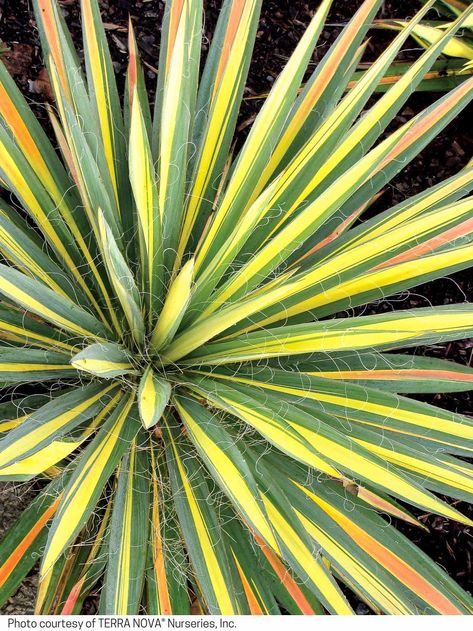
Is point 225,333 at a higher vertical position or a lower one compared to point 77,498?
higher

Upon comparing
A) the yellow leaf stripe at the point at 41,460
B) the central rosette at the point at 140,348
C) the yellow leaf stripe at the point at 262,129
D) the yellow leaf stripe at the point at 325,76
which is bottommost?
the yellow leaf stripe at the point at 41,460

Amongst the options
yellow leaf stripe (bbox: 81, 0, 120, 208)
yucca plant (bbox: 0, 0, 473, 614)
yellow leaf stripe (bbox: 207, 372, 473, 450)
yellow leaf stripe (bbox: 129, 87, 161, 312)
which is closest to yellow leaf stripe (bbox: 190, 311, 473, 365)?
yucca plant (bbox: 0, 0, 473, 614)

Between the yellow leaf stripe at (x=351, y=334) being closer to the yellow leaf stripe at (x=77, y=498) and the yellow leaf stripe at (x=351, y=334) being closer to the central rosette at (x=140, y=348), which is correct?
the central rosette at (x=140, y=348)

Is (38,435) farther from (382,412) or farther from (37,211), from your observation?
(382,412)

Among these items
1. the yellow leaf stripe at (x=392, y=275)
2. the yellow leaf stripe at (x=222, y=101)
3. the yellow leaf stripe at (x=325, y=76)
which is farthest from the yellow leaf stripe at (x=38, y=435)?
the yellow leaf stripe at (x=325, y=76)

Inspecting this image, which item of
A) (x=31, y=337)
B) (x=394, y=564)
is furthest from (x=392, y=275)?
(x=31, y=337)

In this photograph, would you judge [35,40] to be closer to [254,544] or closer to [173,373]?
[173,373]

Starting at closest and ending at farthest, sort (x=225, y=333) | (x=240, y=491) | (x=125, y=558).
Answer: (x=240, y=491)
(x=125, y=558)
(x=225, y=333)

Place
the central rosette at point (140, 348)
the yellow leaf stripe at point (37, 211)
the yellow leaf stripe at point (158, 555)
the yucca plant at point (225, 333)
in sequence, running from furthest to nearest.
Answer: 1. the yellow leaf stripe at point (158, 555)
2. the yellow leaf stripe at point (37, 211)
3. the yucca plant at point (225, 333)
4. the central rosette at point (140, 348)

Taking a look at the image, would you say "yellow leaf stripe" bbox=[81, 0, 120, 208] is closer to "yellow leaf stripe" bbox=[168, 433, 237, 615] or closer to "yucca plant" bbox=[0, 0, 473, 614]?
"yucca plant" bbox=[0, 0, 473, 614]
